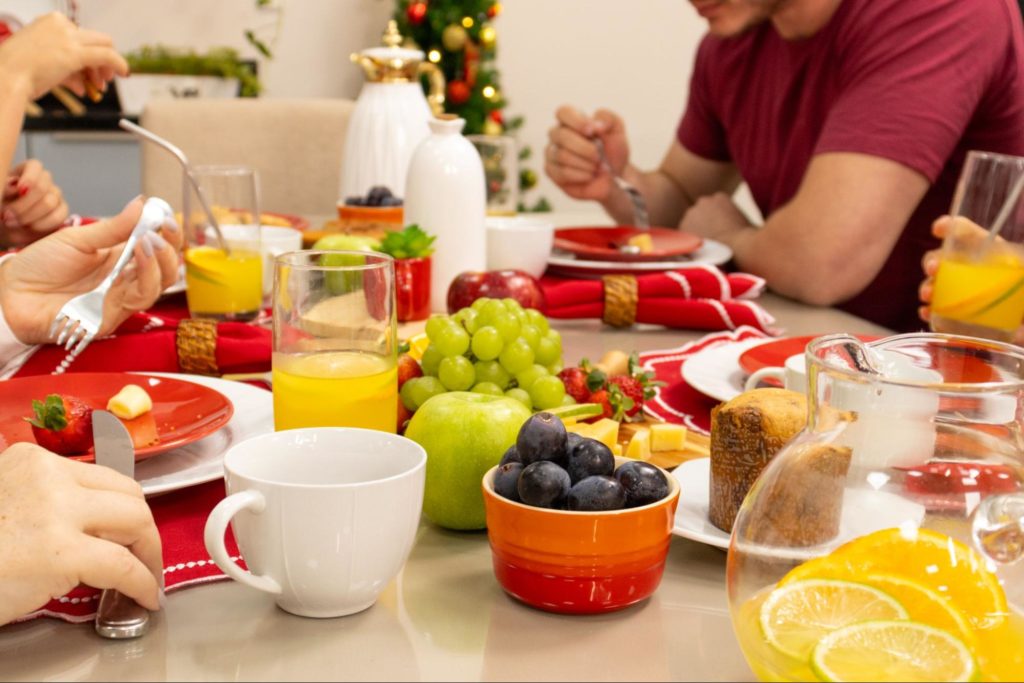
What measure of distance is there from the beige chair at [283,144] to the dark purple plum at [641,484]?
1.94 m

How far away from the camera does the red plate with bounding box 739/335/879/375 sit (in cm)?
113

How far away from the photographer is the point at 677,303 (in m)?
1.43

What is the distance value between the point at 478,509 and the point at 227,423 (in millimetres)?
250

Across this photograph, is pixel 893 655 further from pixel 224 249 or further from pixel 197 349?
pixel 224 249

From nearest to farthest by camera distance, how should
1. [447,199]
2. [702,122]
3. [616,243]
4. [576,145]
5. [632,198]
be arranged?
[447,199] → [616,243] → [632,198] → [576,145] → [702,122]

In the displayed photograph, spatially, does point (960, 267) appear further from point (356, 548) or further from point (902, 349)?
point (356, 548)

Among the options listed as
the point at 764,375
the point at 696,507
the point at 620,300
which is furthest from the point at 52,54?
the point at 696,507

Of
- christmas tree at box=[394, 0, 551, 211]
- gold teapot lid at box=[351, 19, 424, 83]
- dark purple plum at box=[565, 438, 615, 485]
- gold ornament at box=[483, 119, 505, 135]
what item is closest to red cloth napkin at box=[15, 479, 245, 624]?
dark purple plum at box=[565, 438, 615, 485]

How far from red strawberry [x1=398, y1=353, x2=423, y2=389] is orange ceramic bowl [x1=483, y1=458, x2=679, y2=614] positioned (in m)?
0.31

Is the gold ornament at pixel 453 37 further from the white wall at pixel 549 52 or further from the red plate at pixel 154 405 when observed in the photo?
the red plate at pixel 154 405

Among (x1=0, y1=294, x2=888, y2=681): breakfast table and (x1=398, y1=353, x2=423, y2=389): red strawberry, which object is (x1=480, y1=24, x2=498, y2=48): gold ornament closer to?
(x1=398, y1=353, x2=423, y2=389): red strawberry

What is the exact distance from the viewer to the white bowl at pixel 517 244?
5.09 feet

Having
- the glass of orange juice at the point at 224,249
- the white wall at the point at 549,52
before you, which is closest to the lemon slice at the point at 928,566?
the glass of orange juice at the point at 224,249

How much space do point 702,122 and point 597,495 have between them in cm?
192
